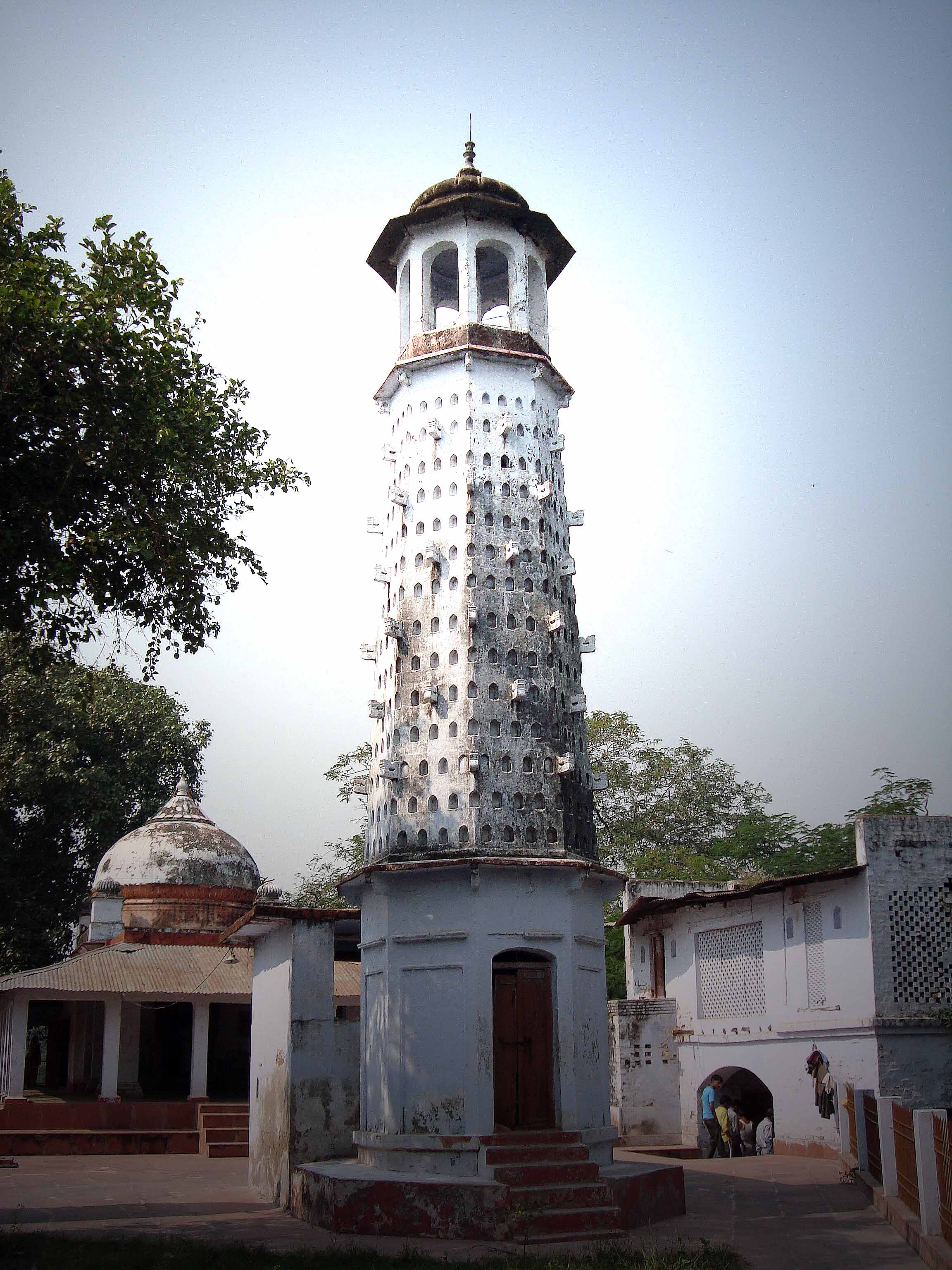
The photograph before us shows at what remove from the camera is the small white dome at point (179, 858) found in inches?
1163

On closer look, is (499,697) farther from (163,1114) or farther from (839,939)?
(163,1114)

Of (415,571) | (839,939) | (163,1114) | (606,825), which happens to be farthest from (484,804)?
(606,825)

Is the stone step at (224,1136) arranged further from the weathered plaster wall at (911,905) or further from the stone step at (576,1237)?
the weathered plaster wall at (911,905)

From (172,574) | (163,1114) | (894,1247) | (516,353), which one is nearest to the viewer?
(894,1247)

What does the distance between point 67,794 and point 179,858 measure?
840cm

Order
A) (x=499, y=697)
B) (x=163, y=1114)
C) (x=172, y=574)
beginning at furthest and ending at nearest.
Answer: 1. (x=163, y=1114)
2. (x=499, y=697)
3. (x=172, y=574)

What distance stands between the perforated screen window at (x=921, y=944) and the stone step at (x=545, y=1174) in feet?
22.9

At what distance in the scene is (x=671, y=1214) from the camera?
44.5 feet

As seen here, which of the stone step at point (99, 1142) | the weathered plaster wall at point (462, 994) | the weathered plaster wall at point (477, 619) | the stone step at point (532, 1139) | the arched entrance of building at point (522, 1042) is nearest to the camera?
the stone step at point (532, 1139)

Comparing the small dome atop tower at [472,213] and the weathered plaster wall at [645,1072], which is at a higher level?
the small dome atop tower at [472,213]

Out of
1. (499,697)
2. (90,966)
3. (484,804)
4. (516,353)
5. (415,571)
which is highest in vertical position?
(516,353)

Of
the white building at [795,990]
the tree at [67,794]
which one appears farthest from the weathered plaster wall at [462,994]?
the tree at [67,794]

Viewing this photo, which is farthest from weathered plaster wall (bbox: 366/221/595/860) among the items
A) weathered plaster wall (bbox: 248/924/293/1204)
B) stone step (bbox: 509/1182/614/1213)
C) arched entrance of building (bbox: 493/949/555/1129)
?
stone step (bbox: 509/1182/614/1213)

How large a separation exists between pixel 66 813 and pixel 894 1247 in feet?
101
